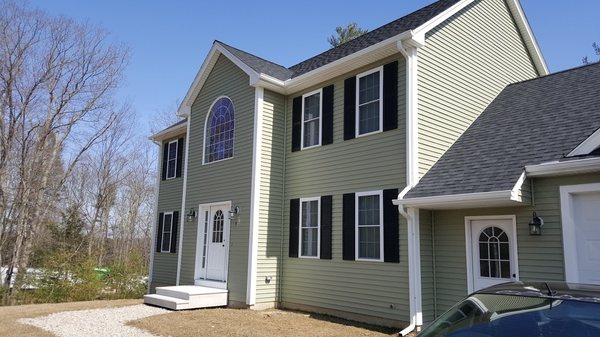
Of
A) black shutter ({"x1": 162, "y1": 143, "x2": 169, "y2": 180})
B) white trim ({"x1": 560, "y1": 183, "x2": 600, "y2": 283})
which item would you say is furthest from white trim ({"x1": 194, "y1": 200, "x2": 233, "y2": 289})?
white trim ({"x1": 560, "y1": 183, "x2": 600, "y2": 283})

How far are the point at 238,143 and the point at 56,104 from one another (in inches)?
496

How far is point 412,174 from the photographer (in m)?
8.52

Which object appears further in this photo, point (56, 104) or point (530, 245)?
point (56, 104)

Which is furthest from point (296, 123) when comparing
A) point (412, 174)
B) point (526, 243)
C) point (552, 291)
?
point (552, 291)

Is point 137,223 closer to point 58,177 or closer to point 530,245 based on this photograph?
point 58,177

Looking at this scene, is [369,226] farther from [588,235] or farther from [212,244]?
[212,244]

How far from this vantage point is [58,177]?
21.5 meters

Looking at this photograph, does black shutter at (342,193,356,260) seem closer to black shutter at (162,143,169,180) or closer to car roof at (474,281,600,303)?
car roof at (474,281,600,303)

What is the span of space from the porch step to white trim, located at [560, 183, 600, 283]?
24.3 ft

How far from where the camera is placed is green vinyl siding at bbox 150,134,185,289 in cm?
1451

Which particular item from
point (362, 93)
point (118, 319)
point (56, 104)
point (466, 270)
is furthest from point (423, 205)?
point (56, 104)

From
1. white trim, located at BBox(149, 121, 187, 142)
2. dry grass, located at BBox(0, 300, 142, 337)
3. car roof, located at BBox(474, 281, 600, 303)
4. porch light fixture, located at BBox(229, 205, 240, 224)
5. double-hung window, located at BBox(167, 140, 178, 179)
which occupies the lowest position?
dry grass, located at BBox(0, 300, 142, 337)

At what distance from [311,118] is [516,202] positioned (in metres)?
5.36

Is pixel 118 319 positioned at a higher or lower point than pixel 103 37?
lower
